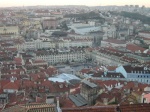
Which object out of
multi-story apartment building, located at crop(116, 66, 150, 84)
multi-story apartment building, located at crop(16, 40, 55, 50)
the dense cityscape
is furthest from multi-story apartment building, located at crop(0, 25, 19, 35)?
multi-story apartment building, located at crop(116, 66, 150, 84)

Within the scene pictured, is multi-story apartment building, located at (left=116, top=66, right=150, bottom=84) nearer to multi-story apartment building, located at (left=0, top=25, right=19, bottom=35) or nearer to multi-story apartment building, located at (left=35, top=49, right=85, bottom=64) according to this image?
multi-story apartment building, located at (left=35, top=49, right=85, bottom=64)

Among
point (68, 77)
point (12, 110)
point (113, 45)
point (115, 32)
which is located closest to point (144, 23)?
point (115, 32)

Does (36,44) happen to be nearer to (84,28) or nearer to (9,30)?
(9,30)

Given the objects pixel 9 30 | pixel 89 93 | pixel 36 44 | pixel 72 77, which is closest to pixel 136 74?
pixel 72 77

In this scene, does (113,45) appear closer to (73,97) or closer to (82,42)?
(82,42)

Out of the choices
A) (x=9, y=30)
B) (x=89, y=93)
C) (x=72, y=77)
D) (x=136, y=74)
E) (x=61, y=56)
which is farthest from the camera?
(x=9, y=30)

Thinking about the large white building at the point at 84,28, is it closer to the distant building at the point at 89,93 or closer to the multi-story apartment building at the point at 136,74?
the multi-story apartment building at the point at 136,74

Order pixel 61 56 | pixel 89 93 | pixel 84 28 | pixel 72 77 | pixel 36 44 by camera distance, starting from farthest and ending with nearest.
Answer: pixel 84 28
pixel 36 44
pixel 61 56
pixel 72 77
pixel 89 93

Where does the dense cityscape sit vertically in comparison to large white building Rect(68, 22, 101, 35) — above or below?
above

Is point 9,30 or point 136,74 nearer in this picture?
point 136,74

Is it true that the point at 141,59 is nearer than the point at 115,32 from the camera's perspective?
Yes

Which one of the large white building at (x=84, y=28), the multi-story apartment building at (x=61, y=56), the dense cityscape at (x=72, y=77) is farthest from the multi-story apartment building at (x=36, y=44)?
the large white building at (x=84, y=28)
